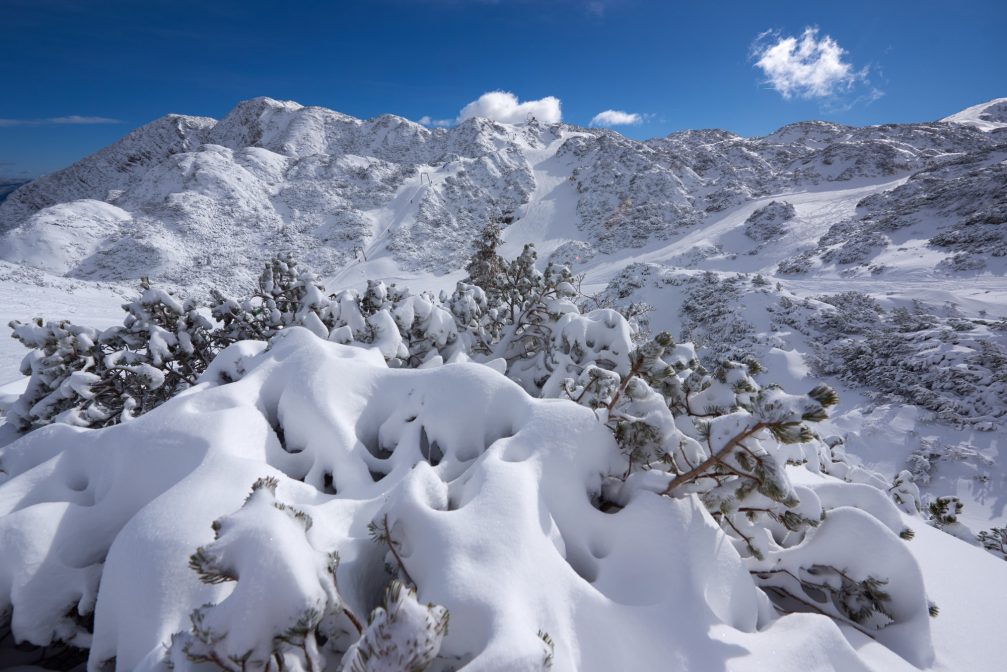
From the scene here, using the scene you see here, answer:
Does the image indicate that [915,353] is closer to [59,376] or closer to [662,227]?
[59,376]

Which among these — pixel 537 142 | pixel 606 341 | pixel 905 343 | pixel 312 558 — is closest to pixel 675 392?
pixel 606 341

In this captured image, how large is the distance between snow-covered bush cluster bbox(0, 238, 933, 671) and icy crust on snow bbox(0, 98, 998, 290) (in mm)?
36704

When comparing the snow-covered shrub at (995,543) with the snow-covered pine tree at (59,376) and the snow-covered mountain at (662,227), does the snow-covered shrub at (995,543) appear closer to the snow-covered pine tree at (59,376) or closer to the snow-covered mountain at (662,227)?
the snow-covered mountain at (662,227)

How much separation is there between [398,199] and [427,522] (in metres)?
56.7

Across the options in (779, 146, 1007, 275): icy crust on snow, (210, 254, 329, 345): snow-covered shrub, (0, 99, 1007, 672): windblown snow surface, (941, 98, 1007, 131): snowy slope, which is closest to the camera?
(0, 99, 1007, 672): windblown snow surface

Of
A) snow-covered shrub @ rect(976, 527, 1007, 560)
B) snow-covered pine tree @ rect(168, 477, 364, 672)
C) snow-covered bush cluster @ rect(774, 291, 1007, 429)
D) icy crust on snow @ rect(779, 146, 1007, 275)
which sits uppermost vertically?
icy crust on snow @ rect(779, 146, 1007, 275)

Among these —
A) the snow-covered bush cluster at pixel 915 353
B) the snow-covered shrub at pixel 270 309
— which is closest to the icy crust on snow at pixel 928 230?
the snow-covered bush cluster at pixel 915 353

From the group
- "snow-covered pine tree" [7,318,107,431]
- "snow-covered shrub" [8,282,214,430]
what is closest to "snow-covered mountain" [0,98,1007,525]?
"snow-covered shrub" [8,282,214,430]

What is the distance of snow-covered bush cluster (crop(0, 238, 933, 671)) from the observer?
4.65ft

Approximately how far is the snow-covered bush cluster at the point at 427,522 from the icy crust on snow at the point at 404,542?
11mm

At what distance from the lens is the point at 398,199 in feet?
175

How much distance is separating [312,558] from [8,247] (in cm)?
5981

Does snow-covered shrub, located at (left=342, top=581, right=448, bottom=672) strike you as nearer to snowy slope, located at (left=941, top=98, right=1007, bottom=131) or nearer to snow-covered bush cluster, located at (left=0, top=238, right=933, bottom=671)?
snow-covered bush cluster, located at (left=0, top=238, right=933, bottom=671)

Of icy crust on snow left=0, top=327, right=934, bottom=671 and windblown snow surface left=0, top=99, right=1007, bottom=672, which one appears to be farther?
windblown snow surface left=0, top=99, right=1007, bottom=672
